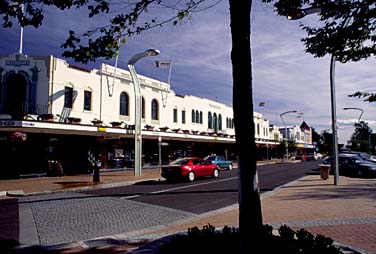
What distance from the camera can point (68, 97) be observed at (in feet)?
80.7

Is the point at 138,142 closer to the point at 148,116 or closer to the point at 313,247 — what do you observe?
the point at 148,116

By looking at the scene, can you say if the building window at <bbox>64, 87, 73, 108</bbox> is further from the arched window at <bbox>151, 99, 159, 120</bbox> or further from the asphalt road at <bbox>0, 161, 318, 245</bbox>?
the asphalt road at <bbox>0, 161, 318, 245</bbox>

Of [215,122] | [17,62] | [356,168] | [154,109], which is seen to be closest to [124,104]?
[154,109]

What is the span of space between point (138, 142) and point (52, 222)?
14997 mm

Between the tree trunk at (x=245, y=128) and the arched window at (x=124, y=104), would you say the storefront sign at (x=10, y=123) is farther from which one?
the tree trunk at (x=245, y=128)

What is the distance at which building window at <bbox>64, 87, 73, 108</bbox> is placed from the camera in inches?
957

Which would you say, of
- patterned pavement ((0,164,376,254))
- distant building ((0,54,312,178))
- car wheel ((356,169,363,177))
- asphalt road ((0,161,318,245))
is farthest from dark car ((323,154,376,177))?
distant building ((0,54,312,178))

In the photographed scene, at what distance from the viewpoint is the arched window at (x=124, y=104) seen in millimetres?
29511

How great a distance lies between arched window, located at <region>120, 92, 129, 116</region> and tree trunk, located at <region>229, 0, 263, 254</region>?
2560 centimetres

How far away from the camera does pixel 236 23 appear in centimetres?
450

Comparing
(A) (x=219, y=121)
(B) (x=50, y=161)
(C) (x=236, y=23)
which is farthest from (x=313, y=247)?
(A) (x=219, y=121)

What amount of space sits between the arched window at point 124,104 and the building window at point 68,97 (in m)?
5.41

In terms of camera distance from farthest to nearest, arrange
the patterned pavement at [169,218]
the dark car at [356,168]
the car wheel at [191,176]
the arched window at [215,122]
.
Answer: the arched window at [215,122] < the dark car at [356,168] < the car wheel at [191,176] < the patterned pavement at [169,218]

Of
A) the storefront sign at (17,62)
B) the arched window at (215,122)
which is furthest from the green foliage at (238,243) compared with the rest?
the arched window at (215,122)
